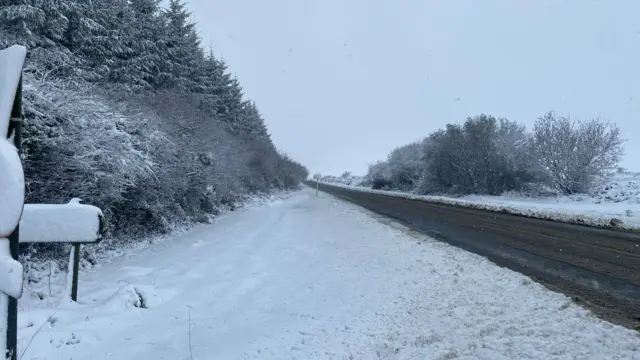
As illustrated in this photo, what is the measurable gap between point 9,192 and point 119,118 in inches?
356

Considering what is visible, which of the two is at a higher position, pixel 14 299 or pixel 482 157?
pixel 482 157

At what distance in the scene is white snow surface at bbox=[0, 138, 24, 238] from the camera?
51.2 inches

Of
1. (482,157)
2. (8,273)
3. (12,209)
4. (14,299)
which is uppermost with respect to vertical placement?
(482,157)

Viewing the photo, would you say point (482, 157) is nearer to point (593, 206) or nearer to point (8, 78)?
point (593, 206)

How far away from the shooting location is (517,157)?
33469 millimetres

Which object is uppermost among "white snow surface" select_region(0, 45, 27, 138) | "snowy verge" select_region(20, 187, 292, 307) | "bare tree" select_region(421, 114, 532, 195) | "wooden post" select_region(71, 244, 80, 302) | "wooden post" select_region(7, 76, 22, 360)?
"bare tree" select_region(421, 114, 532, 195)

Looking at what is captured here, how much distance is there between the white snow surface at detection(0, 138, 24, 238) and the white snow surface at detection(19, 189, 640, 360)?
318 centimetres

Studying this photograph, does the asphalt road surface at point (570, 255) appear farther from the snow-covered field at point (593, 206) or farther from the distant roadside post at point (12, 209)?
the distant roadside post at point (12, 209)

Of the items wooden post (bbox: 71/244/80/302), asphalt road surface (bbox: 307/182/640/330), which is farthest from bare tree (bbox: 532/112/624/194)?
wooden post (bbox: 71/244/80/302)

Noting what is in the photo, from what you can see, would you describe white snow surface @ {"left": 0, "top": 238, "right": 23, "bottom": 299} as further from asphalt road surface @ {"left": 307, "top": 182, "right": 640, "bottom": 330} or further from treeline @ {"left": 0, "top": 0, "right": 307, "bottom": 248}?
treeline @ {"left": 0, "top": 0, "right": 307, "bottom": 248}

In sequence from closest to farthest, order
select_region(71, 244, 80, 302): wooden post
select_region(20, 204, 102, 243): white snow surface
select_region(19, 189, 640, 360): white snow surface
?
select_region(20, 204, 102, 243): white snow surface
select_region(19, 189, 640, 360): white snow surface
select_region(71, 244, 80, 302): wooden post

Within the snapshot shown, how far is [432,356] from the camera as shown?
380 cm

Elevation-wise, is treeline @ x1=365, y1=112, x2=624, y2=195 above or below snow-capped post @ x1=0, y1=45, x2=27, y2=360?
above


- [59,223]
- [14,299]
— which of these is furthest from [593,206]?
[14,299]
